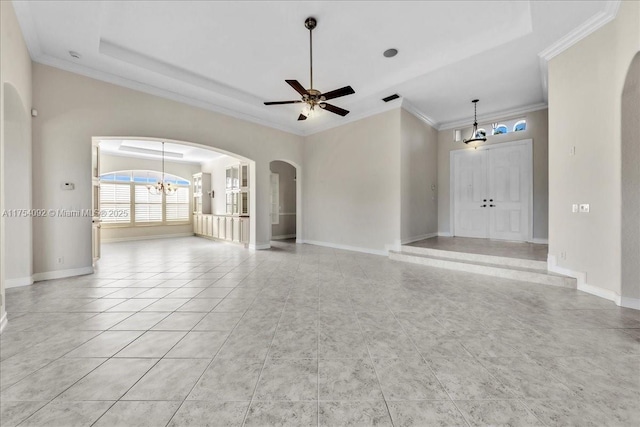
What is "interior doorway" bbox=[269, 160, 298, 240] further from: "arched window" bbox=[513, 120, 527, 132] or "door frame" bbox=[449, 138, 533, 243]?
"arched window" bbox=[513, 120, 527, 132]

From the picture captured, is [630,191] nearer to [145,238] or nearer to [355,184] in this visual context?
[355,184]

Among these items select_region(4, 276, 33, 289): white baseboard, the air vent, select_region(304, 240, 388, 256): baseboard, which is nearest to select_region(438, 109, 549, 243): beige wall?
the air vent

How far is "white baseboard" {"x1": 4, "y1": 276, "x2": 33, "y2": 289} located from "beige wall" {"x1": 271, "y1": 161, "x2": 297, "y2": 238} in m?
6.11

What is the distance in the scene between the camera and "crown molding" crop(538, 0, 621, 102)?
3049 millimetres

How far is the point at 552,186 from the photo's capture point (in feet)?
13.0

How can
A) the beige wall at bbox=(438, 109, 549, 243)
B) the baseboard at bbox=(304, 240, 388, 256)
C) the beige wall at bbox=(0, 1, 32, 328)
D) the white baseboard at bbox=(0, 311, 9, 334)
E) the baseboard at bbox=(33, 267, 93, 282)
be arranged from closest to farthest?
the white baseboard at bbox=(0, 311, 9, 334), the beige wall at bbox=(0, 1, 32, 328), the baseboard at bbox=(33, 267, 93, 282), the beige wall at bbox=(438, 109, 549, 243), the baseboard at bbox=(304, 240, 388, 256)

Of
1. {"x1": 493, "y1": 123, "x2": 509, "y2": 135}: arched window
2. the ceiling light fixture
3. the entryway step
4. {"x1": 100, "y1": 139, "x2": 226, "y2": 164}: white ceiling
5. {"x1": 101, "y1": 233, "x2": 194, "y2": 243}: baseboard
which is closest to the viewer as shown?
the entryway step

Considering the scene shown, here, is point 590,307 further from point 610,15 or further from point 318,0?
point 318,0

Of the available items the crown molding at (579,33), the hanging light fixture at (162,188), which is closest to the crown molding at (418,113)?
the crown molding at (579,33)

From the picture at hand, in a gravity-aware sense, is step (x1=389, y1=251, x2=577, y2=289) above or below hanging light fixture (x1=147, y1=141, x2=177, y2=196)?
below

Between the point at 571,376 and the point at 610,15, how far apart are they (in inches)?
168

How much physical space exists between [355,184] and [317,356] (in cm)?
518

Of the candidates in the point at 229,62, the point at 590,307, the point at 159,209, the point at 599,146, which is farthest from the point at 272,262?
the point at 159,209

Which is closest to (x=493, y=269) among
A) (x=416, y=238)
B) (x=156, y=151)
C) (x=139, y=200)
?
(x=416, y=238)
